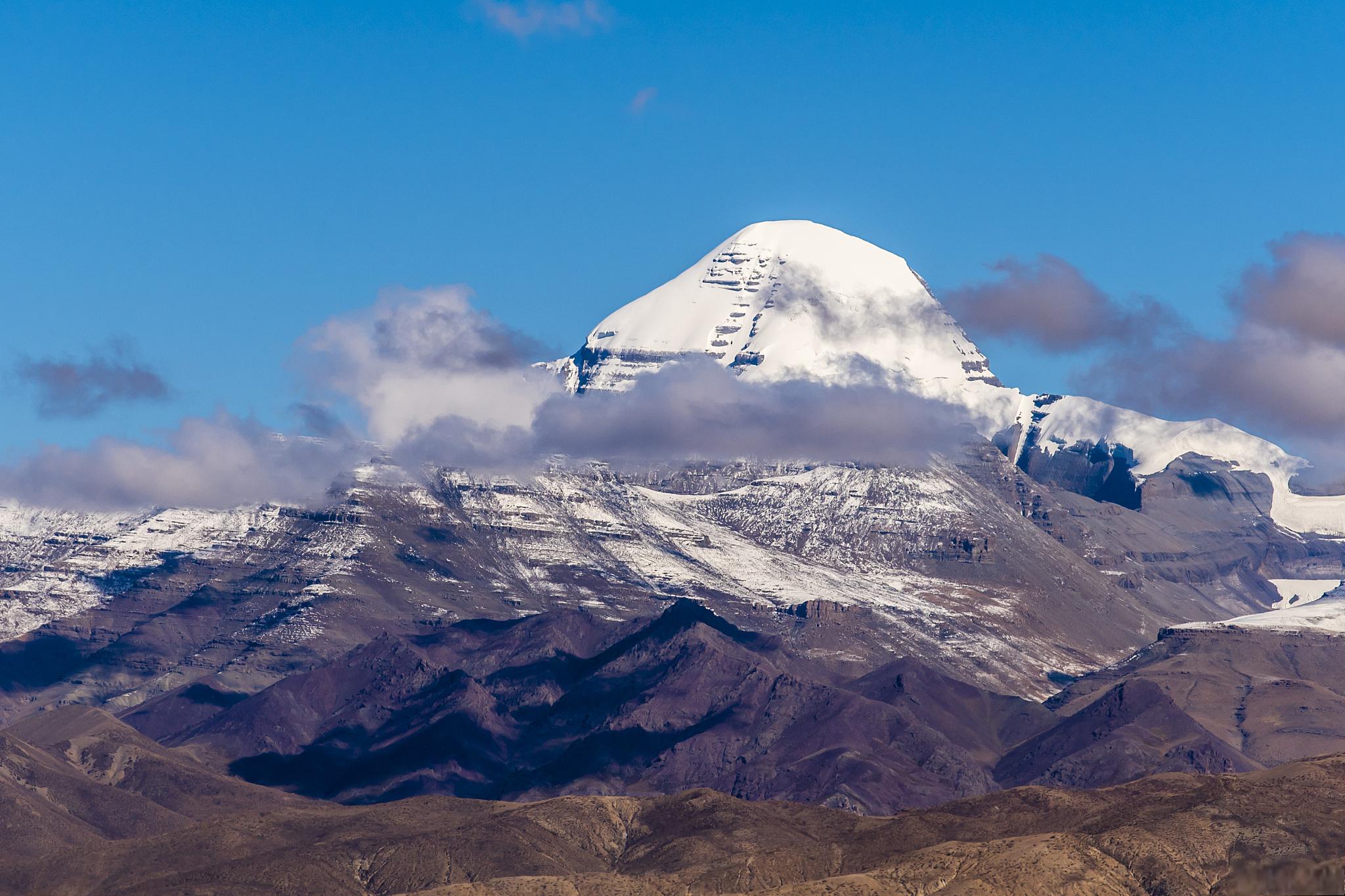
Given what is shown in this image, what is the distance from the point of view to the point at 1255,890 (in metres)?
111

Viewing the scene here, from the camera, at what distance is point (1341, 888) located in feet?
373

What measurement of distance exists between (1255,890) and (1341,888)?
5.43 metres
